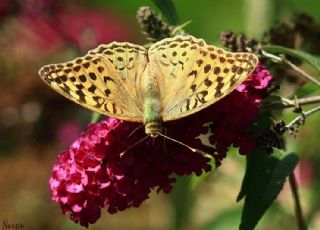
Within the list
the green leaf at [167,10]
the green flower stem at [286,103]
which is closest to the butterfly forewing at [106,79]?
the green leaf at [167,10]

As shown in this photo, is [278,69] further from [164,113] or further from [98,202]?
[98,202]

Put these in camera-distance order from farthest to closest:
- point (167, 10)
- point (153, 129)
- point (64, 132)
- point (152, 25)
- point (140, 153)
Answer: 1. point (64, 132)
2. point (167, 10)
3. point (152, 25)
4. point (140, 153)
5. point (153, 129)

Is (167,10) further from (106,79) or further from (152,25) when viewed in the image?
(106,79)

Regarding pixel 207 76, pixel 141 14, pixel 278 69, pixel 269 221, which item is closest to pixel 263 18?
pixel 269 221

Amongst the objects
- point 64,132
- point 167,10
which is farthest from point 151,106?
point 64,132

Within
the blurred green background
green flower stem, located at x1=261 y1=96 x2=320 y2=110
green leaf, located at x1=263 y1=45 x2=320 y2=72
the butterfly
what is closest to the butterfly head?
the butterfly

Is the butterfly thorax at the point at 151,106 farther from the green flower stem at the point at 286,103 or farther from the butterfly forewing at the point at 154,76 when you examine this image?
the green flower stem at the point at 286,103
